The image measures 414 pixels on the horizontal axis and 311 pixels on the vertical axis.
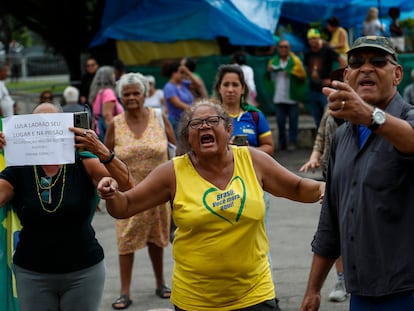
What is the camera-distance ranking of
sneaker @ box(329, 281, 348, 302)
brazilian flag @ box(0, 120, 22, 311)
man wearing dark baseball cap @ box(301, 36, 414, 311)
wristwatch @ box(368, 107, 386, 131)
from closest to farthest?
wristwatch @ box(368, 107, 386, 131) < man wearing dark baseball cap @ box(301, 36, 414, 311) < brazilian flag @ box(0, 120, 22, 311) < sneaker @ box(329, 281, 348, 302)

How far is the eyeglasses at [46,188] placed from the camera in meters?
4.81

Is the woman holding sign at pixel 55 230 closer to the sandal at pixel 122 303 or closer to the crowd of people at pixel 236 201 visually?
the crowd of people at pixel 236 201

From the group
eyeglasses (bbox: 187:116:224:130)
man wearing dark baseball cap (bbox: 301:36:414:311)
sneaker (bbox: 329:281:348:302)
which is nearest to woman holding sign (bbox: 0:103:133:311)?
eyeglasses (bbox: 187:116:224:130)

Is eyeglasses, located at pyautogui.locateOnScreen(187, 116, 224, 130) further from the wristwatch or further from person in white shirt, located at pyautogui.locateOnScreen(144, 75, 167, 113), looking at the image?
person in white shirt, located at pyautogui.locateOnScreen(144, 75, 167, 113)

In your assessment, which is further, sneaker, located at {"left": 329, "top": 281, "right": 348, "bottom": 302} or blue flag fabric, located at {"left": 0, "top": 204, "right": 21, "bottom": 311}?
sneaker, located at {"left": 329, "top": 281, "right": 348, "bottom": 302}

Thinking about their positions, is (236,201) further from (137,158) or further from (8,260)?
(137,158)

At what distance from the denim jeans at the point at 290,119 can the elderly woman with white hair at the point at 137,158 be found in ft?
27.8

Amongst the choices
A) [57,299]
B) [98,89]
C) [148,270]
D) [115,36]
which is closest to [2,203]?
[57,299]

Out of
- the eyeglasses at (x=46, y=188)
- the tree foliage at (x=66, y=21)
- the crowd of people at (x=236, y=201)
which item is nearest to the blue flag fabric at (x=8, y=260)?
the crowd of people at (x=236, y=201)

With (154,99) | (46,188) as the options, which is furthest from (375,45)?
(154,99)

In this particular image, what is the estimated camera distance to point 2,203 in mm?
4887

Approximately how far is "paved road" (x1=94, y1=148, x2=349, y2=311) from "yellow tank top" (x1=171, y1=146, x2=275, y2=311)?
2728 millimetres

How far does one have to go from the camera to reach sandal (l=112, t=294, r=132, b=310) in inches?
285

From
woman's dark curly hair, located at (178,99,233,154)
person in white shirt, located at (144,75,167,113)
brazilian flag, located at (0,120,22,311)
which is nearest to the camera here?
woman's dark curly hair, located at (178,99,233,154)
